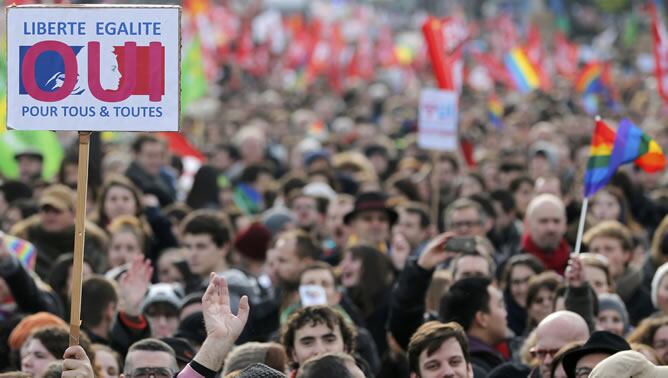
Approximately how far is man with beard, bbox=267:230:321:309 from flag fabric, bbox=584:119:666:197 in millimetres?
1836

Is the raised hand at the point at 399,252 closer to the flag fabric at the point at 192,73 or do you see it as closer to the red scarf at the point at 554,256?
the red scarf at the point at 554,256

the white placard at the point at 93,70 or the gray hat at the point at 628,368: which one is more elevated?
the white placard at the point at 93,70

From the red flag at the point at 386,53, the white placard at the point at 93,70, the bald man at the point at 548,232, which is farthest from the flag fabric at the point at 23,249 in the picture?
the red flag at the point at 386,53

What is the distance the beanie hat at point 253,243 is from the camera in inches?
479

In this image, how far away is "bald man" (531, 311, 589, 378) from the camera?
8.14 metres

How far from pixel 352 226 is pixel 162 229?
145 centimetres

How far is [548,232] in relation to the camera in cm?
1135

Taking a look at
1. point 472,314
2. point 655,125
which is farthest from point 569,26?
point 472,314

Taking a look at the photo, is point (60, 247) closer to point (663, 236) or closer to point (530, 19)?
point (663, 236)

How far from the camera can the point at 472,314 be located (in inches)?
353

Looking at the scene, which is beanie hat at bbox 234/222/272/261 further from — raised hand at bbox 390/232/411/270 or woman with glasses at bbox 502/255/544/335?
woman with glasses at bbox 502/255/544/335

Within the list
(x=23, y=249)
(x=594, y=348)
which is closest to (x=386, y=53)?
(x=23, y=249)

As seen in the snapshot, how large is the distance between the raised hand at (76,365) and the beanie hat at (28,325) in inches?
96.8

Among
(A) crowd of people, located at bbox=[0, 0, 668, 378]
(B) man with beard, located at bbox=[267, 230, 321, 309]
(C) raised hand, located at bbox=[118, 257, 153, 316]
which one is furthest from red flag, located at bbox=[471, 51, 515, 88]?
(C) raised hand, located at bbox=[118, 257, 153, 316]
